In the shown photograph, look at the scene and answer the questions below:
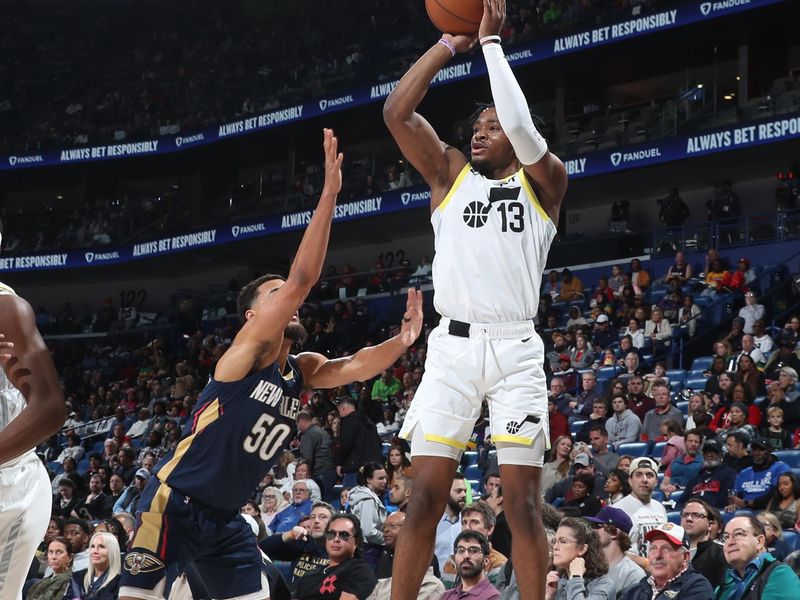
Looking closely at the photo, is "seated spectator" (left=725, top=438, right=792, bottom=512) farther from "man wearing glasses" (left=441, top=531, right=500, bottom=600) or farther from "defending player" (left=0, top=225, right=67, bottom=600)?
"defending player" (left=0, top=225, right=67, bottom=600)

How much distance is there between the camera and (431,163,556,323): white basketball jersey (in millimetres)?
4480

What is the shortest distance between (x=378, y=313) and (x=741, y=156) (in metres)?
7.63

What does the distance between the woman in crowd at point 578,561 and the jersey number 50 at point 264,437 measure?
263 centimetres

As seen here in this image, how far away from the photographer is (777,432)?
35.7 ft

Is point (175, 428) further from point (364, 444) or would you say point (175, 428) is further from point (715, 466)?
point (715, 466)

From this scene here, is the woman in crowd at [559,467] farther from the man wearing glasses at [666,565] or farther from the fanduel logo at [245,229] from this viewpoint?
the fanduel logo at [245,229]

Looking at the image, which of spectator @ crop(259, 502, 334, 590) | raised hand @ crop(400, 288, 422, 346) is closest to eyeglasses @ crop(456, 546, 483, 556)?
spectator @ crop(259, 502, 334, 590)

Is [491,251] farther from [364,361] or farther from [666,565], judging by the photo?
[666,565]

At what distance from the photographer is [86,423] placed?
21.9m

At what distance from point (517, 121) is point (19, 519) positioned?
2352mm

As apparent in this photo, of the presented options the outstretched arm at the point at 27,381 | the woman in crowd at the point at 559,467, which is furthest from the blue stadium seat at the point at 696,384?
the outstretched arm at the point at 27,381

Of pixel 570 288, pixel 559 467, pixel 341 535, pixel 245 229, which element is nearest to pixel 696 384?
pixel 559 467

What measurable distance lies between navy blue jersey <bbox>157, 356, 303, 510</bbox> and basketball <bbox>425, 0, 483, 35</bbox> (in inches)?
65.9

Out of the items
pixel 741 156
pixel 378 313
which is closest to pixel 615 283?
pixel 741 156
